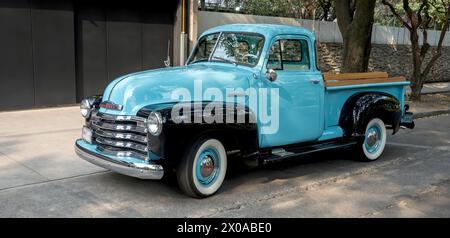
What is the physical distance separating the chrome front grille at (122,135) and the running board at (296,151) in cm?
161

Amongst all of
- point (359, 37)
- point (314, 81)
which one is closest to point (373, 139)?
point (314, 81)

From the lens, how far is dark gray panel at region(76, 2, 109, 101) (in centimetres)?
1204

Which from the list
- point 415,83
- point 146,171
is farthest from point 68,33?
point 415,83

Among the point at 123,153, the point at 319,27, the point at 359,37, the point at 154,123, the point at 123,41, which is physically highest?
the point at 319,27

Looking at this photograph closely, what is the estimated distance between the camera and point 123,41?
41.9 feet

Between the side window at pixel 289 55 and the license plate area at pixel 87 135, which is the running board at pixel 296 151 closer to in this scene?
the side window at pixel 289 55

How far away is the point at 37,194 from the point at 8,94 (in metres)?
6.05

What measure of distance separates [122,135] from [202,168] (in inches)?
37.1

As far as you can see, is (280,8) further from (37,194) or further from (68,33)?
(37,194)

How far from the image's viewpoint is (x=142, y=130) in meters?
5.24

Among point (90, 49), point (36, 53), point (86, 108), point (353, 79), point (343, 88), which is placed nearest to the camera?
point (86, 108)

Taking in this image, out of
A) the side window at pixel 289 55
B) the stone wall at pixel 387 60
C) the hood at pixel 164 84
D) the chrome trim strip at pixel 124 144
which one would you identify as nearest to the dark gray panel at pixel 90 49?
the hood at pixel 164 84

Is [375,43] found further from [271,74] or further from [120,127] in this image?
[120,127]

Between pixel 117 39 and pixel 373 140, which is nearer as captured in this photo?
pixel 373 140
